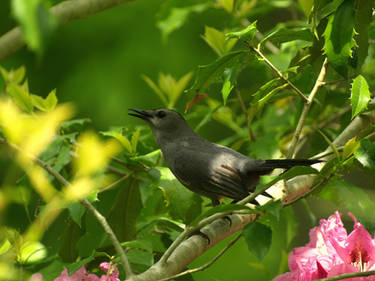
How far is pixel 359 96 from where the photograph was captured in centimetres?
176

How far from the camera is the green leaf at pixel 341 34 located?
1.65 meters

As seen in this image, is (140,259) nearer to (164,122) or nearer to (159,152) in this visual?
(159,152)

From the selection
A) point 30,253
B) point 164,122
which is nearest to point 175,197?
point 30,253

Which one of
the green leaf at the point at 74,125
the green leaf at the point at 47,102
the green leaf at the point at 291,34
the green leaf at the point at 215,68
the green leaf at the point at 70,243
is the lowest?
the green leaf at the point at 70,243

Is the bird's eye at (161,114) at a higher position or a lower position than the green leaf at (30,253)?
higher

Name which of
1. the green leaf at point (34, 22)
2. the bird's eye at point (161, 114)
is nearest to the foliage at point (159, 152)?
the green leaf at point (34, 22)

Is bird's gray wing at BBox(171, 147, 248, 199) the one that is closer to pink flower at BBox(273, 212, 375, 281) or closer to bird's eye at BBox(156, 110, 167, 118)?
bird's eye at BBox(156, 110, 167, 118)

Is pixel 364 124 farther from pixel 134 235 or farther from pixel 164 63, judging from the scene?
pixel 164 63

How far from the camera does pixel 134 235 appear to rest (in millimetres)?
2422

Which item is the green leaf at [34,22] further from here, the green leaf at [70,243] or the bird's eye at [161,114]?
the bird's eye at [161,114]

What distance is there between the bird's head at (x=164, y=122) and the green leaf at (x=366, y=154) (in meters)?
1.51

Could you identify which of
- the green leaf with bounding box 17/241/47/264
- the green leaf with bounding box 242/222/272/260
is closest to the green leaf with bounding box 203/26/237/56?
the green leaf with bounding box 242/222/272/260

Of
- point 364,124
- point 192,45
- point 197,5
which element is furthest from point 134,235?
point 192,45

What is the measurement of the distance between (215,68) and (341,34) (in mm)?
474
